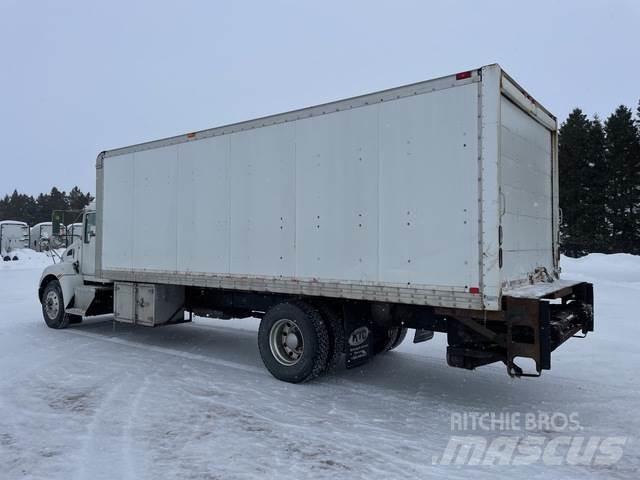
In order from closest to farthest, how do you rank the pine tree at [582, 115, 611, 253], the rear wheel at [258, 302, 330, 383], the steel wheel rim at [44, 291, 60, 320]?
the rear wheel at [258, 302, 330, 383]
the steel wheel rim at [44, 291, 60, 320]
the pine tree at [582, 115, 611, 253]

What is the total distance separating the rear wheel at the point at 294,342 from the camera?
6320 millimetres

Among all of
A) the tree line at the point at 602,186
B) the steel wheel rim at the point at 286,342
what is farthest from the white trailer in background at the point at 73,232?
the tree line at the point at 602,186

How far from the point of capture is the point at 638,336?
9.22m

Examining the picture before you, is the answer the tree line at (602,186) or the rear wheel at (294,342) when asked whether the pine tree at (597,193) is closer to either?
the tree line at (602,186)

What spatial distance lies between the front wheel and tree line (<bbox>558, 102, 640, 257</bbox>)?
108 ft

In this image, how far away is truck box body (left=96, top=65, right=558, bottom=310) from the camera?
5.07 meters

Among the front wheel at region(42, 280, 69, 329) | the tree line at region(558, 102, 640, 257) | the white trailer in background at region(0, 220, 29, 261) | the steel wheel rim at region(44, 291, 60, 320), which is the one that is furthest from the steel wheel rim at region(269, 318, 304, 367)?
the white trailer in background at region(0, 220, 29, 261)

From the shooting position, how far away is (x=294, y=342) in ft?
21.9

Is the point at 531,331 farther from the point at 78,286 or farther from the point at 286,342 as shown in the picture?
the point at 78,286

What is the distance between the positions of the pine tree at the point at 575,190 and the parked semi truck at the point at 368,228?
30353mm

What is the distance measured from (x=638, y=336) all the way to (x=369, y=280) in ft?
21.2

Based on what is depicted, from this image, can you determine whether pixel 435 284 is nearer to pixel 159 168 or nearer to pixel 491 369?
pixel 491 369

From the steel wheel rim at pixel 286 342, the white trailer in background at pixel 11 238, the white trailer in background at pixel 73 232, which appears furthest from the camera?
the white trailer in background at pixel 11 238

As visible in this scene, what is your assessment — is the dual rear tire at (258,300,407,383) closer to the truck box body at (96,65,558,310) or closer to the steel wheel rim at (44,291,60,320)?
the truck box body at (96,65,558,310)
